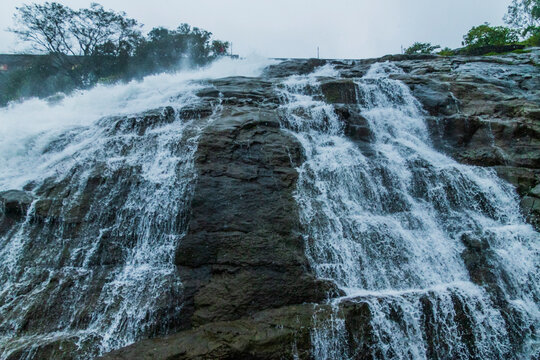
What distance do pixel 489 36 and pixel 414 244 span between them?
24.6 meters

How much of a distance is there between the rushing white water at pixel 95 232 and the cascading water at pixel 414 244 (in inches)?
110

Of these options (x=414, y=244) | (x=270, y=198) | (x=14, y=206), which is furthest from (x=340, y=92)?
(x=14, y=206)

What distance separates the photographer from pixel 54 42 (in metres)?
26.8

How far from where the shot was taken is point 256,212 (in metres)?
6.60

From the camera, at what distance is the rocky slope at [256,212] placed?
188 inches

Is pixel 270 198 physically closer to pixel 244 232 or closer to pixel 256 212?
pixel 256 212

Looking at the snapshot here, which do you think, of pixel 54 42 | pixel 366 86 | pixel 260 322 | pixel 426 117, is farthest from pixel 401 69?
pixel 54 42

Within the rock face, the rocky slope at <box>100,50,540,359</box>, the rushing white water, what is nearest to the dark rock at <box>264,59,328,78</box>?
the rocky slope at <box>100,50,540,359</box>

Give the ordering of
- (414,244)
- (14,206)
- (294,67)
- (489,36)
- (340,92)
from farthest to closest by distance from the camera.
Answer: (489,36)
(294,67)
(340,92)
(14,206)
(414,244)

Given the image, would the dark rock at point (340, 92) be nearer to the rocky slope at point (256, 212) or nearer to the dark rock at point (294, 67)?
the rocky slope at point (256, 212)

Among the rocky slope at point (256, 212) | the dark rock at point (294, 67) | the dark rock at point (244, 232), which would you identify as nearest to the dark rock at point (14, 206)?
the rocky slope at point (256, 212)

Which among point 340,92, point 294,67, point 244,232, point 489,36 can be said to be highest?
point 489,36

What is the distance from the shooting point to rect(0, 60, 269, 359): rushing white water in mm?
5137

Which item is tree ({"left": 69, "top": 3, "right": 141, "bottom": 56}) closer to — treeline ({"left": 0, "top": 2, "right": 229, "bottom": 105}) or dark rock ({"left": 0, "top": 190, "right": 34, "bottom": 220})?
treeline ({"left": 0, "top": 2, "right": 229, "bottom": 105})
